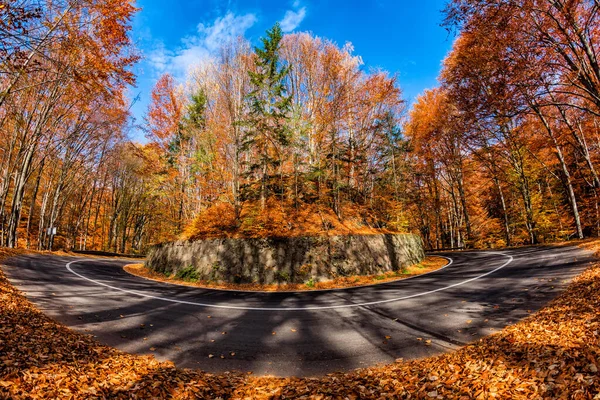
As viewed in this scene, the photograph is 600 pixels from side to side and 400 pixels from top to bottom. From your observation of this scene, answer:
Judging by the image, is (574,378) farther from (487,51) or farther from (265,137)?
(265,137)

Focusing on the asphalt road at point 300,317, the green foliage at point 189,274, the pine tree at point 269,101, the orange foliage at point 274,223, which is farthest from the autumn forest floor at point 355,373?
the pine tree at point 269,101

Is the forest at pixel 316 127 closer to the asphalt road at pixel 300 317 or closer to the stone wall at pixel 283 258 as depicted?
the stone wall at pixel 283 258

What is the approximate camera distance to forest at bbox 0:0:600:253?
930 centimetres

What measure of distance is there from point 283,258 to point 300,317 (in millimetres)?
6842

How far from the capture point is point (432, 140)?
23.5 meters

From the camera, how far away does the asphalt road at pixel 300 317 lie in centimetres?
510

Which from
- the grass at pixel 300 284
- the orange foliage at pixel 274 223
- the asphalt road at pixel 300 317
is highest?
the orange foliage at pixel 274 223

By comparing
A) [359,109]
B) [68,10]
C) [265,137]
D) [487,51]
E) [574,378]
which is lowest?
[574,378]

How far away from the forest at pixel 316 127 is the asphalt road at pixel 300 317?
6.06m

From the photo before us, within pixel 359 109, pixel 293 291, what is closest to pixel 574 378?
pixel 293 291

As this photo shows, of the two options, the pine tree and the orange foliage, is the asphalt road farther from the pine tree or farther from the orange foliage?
the pine tree

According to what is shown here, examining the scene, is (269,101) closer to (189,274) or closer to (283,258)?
(283,258)

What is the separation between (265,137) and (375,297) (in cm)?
1077

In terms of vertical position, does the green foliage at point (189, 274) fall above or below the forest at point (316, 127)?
below
